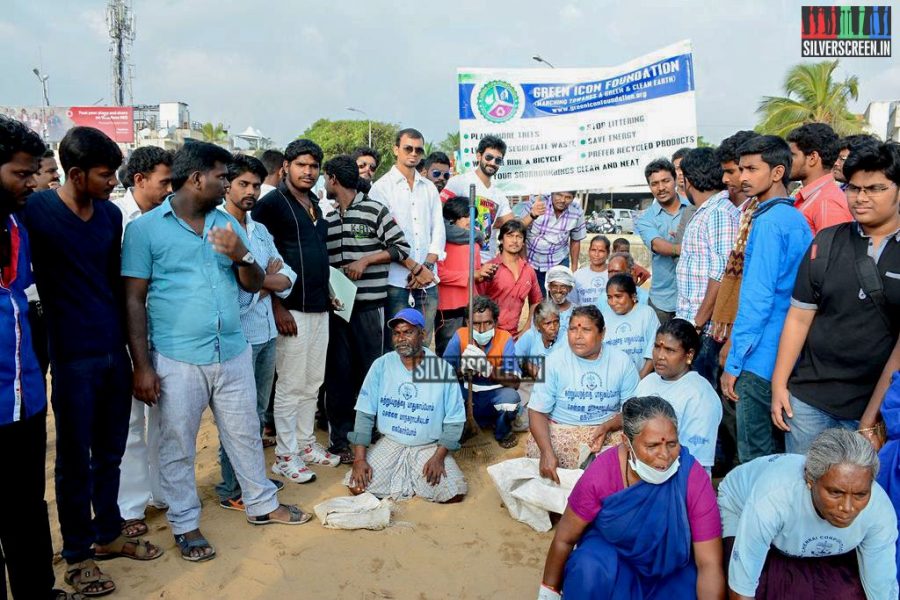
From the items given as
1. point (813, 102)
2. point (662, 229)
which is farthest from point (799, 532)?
point (813, 102)

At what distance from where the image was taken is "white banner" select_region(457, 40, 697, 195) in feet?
17.9

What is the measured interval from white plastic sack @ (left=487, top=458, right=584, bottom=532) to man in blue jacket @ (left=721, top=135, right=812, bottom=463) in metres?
1.01

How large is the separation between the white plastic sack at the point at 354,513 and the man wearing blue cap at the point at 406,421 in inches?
10.9

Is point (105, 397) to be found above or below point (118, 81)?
below

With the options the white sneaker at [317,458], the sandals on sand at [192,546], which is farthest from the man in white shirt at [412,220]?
the sandals on sand at [192,546]

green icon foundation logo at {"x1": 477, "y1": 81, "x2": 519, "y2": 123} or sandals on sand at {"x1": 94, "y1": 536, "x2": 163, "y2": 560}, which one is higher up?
green icon foundation logo at {"x1": 477, "y1": 81, "x2": 519, "y2": 123}

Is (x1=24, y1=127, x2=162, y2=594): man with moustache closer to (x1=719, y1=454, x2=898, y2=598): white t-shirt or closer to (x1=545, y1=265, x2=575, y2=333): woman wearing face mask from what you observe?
(x1=719, y1=454, x2=898, y2=598): white t-shirt

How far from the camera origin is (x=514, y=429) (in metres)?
5.34

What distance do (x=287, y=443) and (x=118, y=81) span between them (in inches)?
1643

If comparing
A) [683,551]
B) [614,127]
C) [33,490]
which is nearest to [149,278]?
[33,490]

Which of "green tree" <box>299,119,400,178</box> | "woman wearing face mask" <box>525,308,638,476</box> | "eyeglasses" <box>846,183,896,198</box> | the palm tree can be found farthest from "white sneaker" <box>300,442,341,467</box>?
"green tree" <box>299,119,400,178</box>

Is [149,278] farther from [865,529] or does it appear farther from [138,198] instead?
[865,529]

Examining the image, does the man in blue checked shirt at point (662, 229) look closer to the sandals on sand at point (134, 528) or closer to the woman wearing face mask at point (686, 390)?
the woman wearing face mask at point (686, 390)

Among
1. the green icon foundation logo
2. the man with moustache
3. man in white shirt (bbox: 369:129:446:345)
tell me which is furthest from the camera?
the green icon foundation logo
